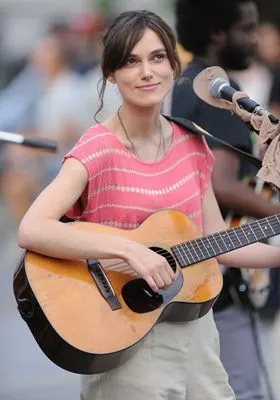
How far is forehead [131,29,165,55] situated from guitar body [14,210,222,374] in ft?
1.50

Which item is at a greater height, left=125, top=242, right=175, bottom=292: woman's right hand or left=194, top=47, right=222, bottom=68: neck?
left=194, top=47, right=222, bottom=68: neck

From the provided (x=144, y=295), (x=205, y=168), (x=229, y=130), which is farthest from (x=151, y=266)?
(x=229, y=130)

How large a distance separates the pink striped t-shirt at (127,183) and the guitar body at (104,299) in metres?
0.04

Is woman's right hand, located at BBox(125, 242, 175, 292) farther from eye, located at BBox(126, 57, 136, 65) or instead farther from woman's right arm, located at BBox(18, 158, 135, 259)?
eye, located at BBox(126, 57, 136, 65)

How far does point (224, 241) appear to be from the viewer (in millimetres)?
3379

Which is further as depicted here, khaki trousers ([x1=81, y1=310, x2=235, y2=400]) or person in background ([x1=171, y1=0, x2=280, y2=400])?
person in background ([x1=171, y1=0, x2=280, y2=400])

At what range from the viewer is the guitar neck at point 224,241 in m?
3.37

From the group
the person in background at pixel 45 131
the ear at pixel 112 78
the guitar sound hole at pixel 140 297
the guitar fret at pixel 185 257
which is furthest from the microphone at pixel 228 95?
the person in background at pixel 45 131

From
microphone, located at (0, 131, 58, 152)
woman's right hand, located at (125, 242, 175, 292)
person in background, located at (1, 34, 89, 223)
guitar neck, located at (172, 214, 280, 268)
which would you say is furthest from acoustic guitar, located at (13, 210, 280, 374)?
person in background, located at (1, 34, 89, 223)

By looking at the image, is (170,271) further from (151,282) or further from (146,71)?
(146,71)

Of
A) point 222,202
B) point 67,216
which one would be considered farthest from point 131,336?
point 222,202

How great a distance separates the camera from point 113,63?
3.39 m

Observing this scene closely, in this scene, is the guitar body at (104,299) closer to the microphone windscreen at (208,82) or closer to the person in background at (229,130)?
the microphone windscreen at (208,82)

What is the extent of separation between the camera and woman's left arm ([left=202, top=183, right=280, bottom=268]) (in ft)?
11.7
